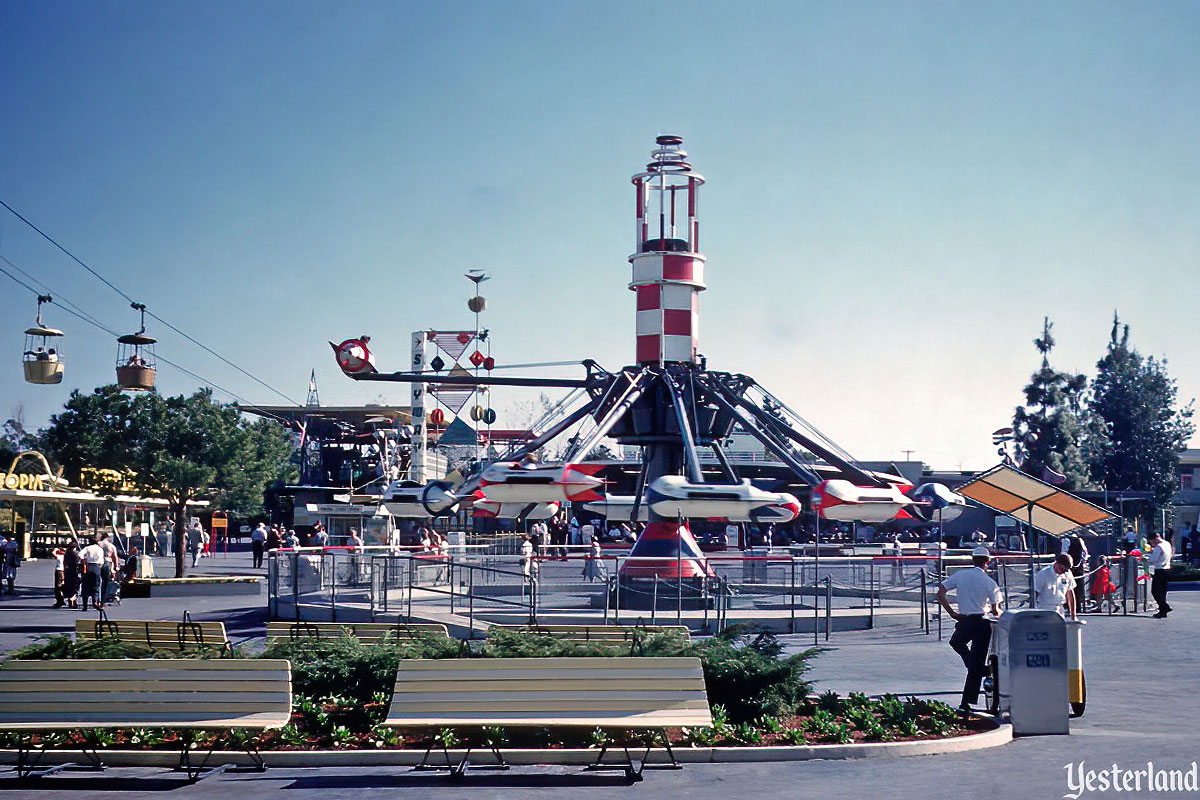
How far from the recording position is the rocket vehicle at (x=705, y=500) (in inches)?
780

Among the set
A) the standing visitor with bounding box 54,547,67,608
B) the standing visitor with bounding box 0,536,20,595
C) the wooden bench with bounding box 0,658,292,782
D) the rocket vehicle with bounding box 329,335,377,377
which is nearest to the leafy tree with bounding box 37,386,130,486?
the standing visitor with bounding box 0,536,20,595

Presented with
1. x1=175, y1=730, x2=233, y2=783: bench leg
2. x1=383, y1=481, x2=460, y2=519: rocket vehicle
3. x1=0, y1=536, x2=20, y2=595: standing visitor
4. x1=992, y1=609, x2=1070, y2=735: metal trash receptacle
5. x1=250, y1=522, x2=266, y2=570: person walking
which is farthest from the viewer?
x1=250, y1=522, x2=266, y2=570: person walking

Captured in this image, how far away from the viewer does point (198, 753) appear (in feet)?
34.5

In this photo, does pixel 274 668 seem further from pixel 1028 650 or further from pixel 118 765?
pixel 1028 650

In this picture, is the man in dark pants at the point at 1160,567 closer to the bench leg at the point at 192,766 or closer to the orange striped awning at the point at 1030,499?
the orange striped awning at the point at 1030,499

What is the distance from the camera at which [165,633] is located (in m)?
14.2

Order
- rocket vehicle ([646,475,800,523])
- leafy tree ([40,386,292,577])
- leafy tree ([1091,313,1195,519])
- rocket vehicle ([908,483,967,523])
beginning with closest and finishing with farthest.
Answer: rocket vehicle ([646,475,800,523]) → rocket vehicle ([908,483,967,523]) → leafy tree ([40,386,292,577]) → leafy tree ([1091,313,1195,519])

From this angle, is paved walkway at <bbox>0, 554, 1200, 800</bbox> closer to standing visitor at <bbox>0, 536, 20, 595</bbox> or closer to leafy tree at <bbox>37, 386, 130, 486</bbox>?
standing visitor at <bbox>0, 536, 20, 595</bbox>

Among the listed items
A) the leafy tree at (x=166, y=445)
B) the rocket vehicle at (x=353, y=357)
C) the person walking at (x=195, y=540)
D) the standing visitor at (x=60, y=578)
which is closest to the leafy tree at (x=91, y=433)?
the leafy tree at (x=166, y=445)

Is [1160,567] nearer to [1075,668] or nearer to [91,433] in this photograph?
[1075,668]

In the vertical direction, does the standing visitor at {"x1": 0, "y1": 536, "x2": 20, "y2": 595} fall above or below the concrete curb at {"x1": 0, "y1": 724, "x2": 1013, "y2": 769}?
above

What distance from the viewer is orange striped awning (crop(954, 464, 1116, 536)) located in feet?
65.1

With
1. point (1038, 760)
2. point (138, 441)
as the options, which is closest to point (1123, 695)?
point (1038, 760)

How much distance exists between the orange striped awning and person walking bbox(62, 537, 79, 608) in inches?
778
